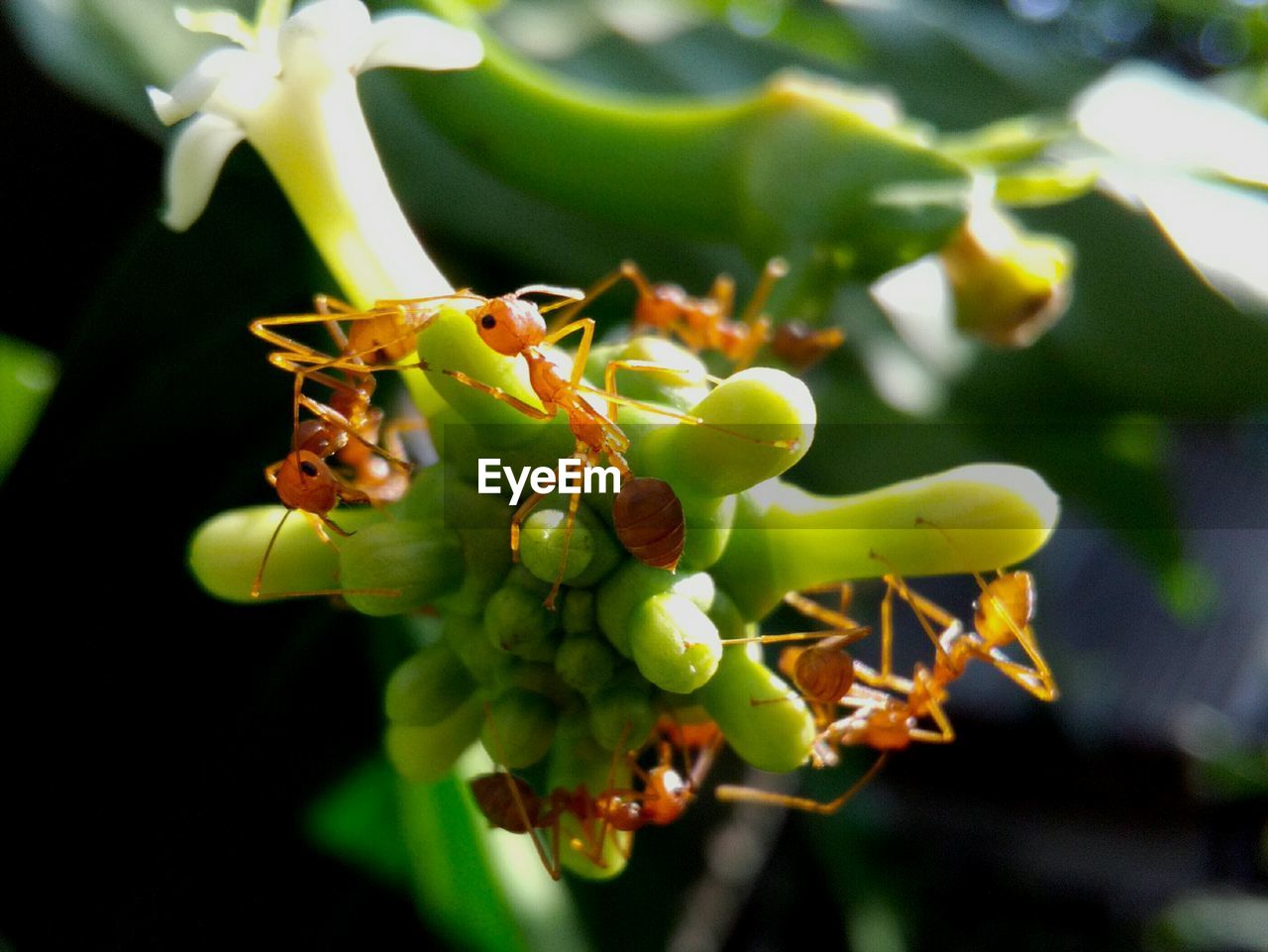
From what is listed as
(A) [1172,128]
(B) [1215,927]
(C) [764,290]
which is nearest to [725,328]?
(C) [764,290]

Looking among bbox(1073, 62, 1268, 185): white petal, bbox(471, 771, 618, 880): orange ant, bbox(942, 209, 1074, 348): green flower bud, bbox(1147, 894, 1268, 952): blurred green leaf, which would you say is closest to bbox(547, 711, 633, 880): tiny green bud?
bbox(471, 771, 618, 880): orange ant

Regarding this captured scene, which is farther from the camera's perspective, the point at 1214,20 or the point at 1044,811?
the point at 1044,811

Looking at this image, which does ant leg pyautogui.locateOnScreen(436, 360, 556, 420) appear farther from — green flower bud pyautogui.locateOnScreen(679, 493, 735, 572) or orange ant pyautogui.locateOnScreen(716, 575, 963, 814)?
orange ant pyautogui.locateOnScreen(716, 575, 963, 814)

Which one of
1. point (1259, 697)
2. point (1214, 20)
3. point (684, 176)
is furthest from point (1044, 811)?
point (684, 176)

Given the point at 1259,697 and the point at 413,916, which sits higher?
the point at 413,916

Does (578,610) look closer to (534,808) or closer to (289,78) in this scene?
(534,808)

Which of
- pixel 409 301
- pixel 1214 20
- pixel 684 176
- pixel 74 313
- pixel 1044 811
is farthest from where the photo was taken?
pixel 1044 811

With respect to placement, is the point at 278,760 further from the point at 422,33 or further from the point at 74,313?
the point at 422,33
